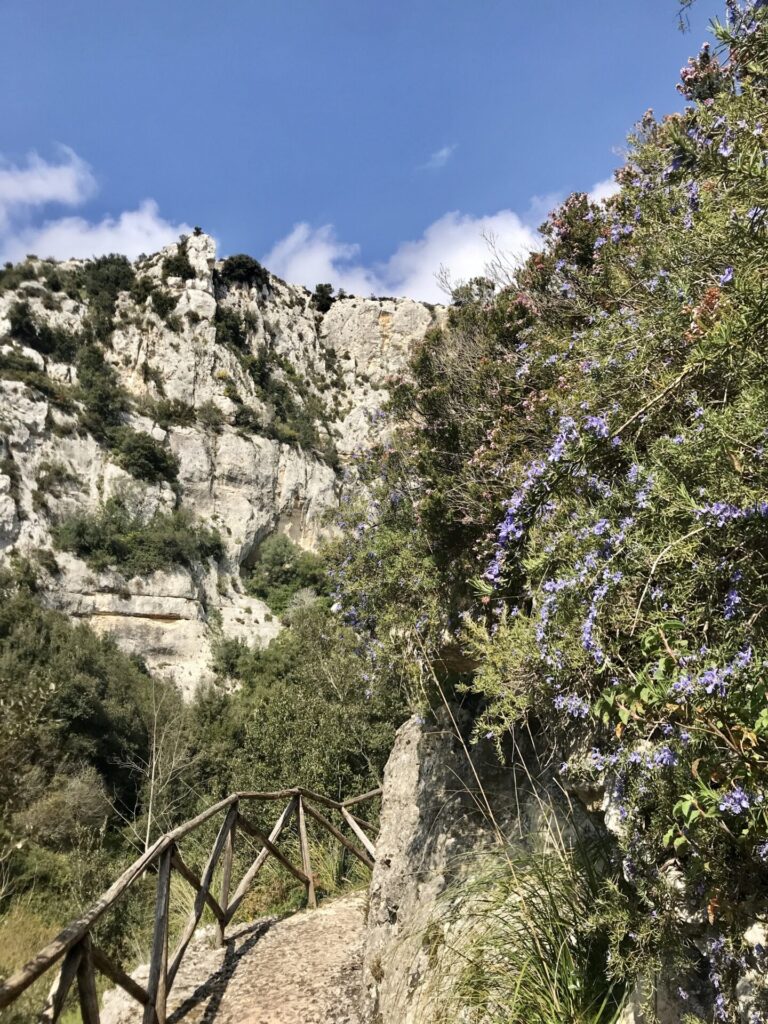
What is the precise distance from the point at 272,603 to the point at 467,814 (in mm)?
28417

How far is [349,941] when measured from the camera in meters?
5.38

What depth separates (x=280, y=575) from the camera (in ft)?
109

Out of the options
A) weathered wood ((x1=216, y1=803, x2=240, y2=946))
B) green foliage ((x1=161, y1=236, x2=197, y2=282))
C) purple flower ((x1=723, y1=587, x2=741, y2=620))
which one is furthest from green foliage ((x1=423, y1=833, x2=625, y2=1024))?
green foliage ((x1=161, y1=236, x2=197, y2=282))

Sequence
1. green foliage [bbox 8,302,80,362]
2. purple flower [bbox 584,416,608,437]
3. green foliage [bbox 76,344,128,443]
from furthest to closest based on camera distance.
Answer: green foliage [bbox 8,302,80,362], green foliage [bbox 76,344,128,443], purple flower [bbox 584,416,608,437]

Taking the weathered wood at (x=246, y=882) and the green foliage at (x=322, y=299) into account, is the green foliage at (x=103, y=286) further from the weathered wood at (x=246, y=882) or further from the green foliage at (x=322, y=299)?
the weathered wood at (x=246, y=882)

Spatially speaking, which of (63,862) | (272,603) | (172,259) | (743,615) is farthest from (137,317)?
(743,615)

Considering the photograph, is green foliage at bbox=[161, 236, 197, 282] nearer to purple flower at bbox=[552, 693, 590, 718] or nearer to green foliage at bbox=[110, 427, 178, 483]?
green foliage at bbox=[110, 427, 178, 483]

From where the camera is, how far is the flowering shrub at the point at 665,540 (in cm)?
180

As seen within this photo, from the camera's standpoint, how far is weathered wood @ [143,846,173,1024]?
3.60 meters

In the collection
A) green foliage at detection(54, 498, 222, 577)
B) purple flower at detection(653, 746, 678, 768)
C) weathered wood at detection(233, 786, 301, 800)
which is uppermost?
green foliage at detection(54, 498, 222, 577)

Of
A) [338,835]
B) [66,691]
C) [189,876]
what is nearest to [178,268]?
[66,691]

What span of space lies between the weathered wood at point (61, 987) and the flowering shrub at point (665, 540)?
2.01 m

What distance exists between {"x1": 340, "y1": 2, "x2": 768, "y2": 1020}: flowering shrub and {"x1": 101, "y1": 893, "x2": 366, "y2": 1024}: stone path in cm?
278

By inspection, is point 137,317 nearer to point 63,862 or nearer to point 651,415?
point 63,862
